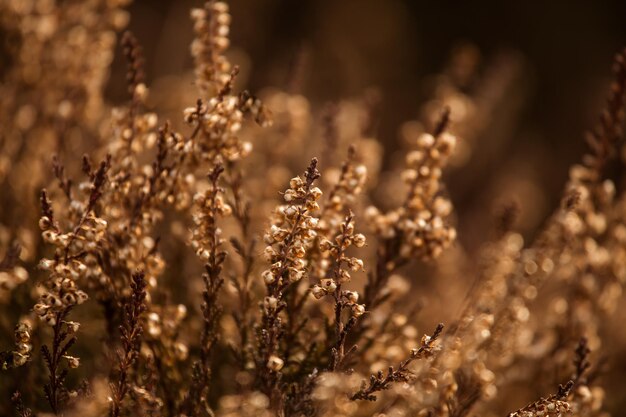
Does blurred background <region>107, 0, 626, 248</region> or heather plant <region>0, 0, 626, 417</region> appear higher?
blurred background <region>107, 0, 626, 248</region>

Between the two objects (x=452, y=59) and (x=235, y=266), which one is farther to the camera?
(x=452, y=59)

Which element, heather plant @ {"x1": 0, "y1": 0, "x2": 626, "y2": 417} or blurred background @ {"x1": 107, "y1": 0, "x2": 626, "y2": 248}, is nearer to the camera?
heather plant @ {"x1": 0, "y1": 0, "x2": 626, "y2": 417}

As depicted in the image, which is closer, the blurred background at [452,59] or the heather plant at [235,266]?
the heather plant at [235,266]

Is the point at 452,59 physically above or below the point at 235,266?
above

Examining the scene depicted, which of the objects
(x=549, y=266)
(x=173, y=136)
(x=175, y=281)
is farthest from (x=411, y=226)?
(x=175, y=281)
